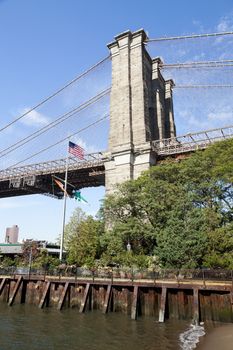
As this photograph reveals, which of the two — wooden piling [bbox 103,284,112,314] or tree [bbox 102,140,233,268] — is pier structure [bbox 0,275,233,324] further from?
tree [bbox 102,140,233,268]

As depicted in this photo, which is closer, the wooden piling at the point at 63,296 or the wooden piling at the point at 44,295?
the wooden piling at the point at 63,296

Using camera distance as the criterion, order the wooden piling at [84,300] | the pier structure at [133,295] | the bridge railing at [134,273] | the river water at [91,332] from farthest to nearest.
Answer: the wooden piling at [84,300], the bridge railing at [134,273], the pier structure at [133,295], the river water at [91,332]

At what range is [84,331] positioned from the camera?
2203 cm

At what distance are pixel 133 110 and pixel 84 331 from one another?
128ft

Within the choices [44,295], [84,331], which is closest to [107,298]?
[84,331]

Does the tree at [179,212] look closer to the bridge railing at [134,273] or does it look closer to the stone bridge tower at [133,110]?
the bridge railing at [134,273]

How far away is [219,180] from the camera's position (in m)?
37.4

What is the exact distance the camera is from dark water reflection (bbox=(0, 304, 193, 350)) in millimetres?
18781

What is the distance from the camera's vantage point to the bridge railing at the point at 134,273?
28.1m

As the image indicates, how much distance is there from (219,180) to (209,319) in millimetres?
16617

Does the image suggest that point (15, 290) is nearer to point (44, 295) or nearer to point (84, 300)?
point (44, 295)

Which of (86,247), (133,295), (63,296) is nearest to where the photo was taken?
(133,295)

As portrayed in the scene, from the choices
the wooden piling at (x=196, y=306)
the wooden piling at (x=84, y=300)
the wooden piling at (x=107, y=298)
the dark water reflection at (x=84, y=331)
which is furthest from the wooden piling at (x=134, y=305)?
the wooden piling at (x=84, y=300)

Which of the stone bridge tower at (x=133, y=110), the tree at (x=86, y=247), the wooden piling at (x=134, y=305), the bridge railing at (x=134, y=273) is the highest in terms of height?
the stone bridge tower at (x=133, y=110)
